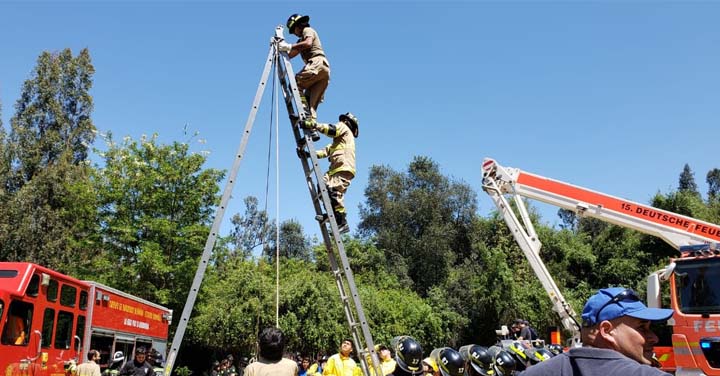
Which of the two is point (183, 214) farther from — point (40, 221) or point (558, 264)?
point (558, 264)

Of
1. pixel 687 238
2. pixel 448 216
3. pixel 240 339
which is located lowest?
pixel 240 339

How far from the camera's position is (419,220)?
52125 millimetres

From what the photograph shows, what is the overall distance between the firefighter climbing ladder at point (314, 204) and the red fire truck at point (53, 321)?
6.17 m

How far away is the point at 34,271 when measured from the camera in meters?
11.3

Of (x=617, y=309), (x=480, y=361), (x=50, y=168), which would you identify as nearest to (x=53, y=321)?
(x=480, y=361)

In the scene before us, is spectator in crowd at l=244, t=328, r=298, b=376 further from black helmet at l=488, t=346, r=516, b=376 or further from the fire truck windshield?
the fire truck windshield

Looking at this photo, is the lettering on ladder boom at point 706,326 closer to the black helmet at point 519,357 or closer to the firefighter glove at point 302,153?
the black helmet at point 519,357

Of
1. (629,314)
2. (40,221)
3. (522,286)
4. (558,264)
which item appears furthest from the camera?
(558,264)

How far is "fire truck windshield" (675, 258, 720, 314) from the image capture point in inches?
407

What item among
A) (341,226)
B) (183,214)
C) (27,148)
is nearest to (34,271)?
(341,226)

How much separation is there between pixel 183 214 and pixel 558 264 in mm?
26518

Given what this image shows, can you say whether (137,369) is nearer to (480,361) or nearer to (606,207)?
(480,361)

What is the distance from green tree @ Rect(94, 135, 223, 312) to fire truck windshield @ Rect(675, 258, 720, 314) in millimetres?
20703

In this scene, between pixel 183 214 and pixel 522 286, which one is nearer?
pixel 183 214
